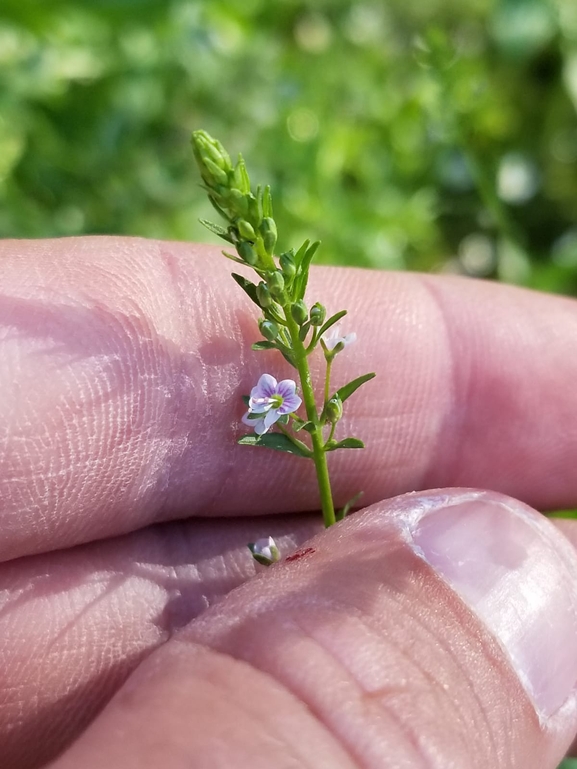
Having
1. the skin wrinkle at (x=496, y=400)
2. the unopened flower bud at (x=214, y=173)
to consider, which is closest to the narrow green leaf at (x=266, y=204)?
the unopened flower bud at (x=214, y=173)

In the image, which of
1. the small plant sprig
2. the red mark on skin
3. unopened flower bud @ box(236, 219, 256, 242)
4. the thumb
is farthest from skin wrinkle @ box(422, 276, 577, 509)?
unopened flower bud @ box(236, 219, 256, 242)

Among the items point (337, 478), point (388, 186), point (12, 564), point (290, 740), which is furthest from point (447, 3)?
point (290, 740)

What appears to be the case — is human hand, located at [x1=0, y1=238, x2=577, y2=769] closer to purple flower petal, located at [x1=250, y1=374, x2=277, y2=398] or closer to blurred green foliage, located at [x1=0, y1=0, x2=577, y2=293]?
purple flower petal, located at [x1=250, y1=374, x2=277, y2=398]

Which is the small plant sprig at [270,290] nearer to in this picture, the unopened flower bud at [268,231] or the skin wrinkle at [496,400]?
the unopened flower bud at [268,231]

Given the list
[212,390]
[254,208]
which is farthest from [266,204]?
[212,390]

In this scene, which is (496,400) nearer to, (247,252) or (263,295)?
(263,295)

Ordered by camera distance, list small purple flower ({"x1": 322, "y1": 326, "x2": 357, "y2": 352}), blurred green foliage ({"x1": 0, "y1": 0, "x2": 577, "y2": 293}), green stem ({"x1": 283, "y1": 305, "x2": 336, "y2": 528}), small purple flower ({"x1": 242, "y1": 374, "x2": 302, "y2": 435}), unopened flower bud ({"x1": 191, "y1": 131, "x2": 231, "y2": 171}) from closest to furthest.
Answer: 1. unopened flower bud ({"x1": 191, "y1": 131, "x2": 231, "y2": 171})
2. green stem ({"x1": 283, "y1": 305, "x2": 336, "y2": 528})
3. small purple flower ({"x1": 242, "y1": 374, "x2": 302, "y2": 435})
4. small purple flower ({"x1": 322, "y1": 326, "x2": 357, "y2": 352})
5. blurred green foliage ({"x1": 0, "y1": 0, "x2": 577, "y2": 293})

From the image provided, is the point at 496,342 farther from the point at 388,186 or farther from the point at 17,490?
the point at 388,186
